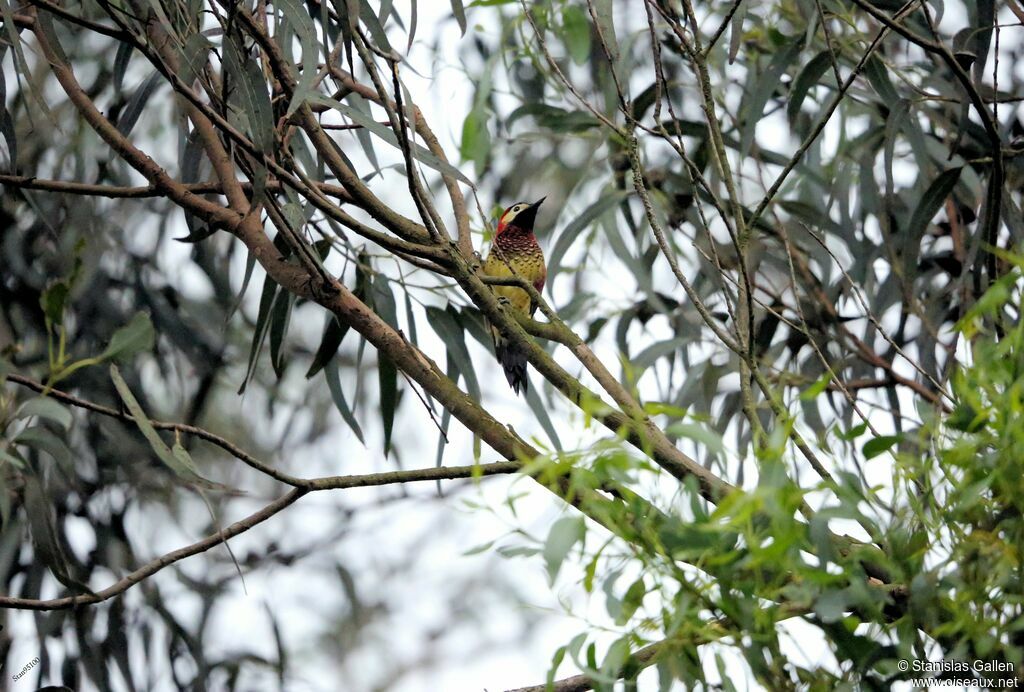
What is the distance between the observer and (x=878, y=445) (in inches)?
35.7

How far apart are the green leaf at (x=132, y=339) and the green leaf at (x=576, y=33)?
1125 millimetres

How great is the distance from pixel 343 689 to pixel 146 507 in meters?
1.60

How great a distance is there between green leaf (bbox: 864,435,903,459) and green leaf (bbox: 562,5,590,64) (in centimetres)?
146

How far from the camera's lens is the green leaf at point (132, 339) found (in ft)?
4.45

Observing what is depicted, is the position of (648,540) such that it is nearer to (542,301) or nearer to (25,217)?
(542,301)

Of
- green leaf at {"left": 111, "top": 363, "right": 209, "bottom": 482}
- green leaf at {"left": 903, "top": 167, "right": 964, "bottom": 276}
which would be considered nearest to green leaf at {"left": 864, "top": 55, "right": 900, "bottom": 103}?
green leaf at {"left": 903, "top": 167, "right": 964, "bottom": 276}

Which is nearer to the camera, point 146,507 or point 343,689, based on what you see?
point 146,507

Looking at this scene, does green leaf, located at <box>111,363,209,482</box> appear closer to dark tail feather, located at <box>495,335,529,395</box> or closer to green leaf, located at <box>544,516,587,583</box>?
green leaf, located at <box>544,516,587,583</box>

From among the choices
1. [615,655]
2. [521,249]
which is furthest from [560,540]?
[521,249]

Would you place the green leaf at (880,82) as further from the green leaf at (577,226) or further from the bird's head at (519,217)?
the bird's head at (519,217)

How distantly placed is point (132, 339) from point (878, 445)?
832mm

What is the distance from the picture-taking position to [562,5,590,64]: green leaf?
2.25m

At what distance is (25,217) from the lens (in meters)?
2.56

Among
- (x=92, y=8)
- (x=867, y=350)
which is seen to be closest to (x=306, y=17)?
(x=92, y=8)
